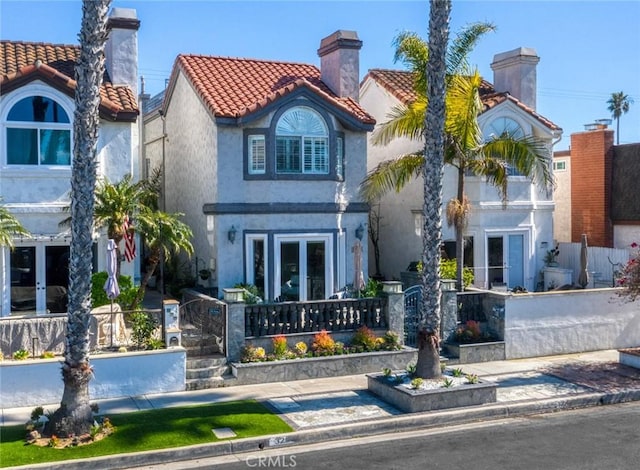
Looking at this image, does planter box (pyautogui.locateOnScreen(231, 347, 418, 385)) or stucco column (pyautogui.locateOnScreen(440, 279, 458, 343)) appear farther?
stucco column (pyautogui.locateOnScreen(440, 279, 458, 343))

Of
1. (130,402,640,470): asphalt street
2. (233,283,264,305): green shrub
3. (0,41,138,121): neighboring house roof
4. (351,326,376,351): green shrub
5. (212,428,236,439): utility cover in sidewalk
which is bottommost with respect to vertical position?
(130,402,640,470): asphalt street

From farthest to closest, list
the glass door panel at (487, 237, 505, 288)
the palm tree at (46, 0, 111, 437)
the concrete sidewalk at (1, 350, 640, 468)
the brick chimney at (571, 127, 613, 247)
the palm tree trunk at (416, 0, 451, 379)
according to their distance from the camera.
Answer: the brick chimney at (571, 127, 613, 247), the glass door panel at (487, 237, 505, 288), the palm tree trunk at (416, 0, 451, 379), the concrete sidewalk at (1, 350, 640, 468), the palm tree at (46, 0, 111, 437)

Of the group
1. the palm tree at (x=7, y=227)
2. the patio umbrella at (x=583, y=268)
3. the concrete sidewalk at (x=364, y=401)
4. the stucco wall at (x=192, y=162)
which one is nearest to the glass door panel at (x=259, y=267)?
the stucco wall at (x=192, y=162)

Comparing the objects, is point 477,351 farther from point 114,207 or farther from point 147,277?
point 114,207

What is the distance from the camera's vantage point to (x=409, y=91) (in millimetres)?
24094

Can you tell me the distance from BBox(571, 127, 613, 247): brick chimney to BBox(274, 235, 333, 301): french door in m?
12.0

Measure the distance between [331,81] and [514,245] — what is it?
8011 millimetres

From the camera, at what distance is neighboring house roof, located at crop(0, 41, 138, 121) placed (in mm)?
17359

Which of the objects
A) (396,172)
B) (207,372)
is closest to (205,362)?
(207,372)

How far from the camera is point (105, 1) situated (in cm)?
1181

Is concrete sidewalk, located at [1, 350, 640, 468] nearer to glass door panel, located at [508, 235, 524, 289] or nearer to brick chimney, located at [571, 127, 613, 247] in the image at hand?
glass door panel, located at [508, 235, 524, 289]

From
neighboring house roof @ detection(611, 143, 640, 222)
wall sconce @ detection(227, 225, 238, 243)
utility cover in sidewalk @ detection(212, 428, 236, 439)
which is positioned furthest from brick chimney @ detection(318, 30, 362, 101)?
utility cover in sidewalk @ detection(212, 428, 236, 439)

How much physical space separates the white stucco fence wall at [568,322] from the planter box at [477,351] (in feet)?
0.82

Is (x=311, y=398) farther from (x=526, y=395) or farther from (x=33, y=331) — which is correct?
(x=33, y=331)
